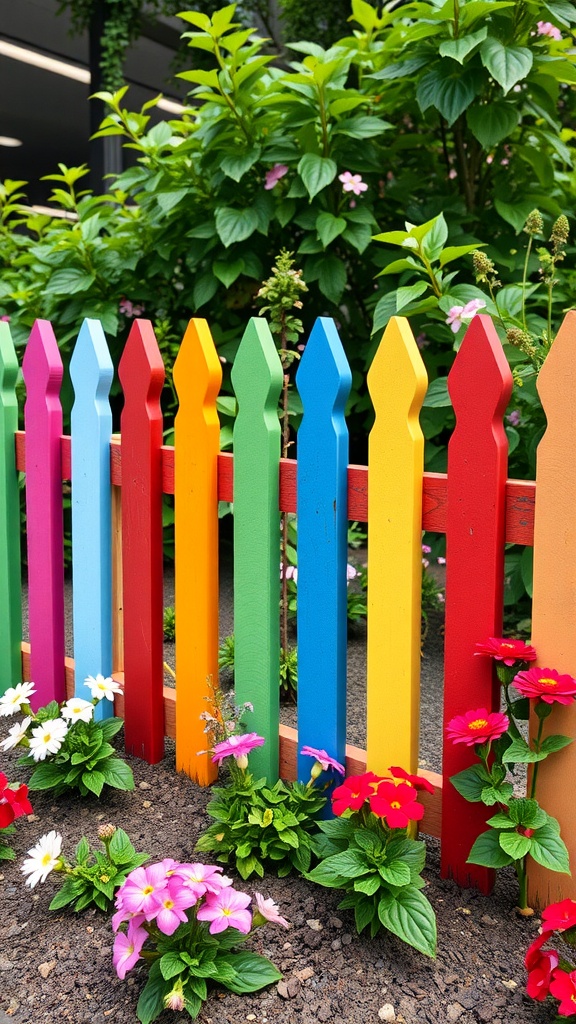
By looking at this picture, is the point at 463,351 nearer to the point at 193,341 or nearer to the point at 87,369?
the point at 193,341

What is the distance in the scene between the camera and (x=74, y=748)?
6.05 ft

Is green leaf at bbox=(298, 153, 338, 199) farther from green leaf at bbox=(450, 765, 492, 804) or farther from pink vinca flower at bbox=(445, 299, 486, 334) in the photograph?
green leaf at bbox=(450, 765, 492, 804)

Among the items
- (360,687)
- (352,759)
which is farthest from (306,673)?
(360,687)

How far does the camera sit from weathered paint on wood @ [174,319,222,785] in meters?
1.84

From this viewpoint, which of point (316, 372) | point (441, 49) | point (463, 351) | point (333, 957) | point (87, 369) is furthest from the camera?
point (441, 49)

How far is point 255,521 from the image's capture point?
175 cm

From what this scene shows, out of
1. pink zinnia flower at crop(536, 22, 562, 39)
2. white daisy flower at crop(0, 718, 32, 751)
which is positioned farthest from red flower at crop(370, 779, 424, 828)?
pink zinnia flower at crop(536, 22, 562, 39)

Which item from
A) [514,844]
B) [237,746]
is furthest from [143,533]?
[514,844]

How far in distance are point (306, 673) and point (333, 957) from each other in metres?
0.50

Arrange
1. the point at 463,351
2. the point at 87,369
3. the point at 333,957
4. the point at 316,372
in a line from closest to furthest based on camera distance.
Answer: the point at 333,957 < the point at 463,351 < the point at 316,372 < the point at 87,369

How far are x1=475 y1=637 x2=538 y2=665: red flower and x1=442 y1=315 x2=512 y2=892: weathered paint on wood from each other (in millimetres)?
56

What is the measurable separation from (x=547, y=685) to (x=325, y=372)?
66 cm

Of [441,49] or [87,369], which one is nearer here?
[87,369]

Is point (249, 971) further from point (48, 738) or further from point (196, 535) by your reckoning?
point (196, 535)
